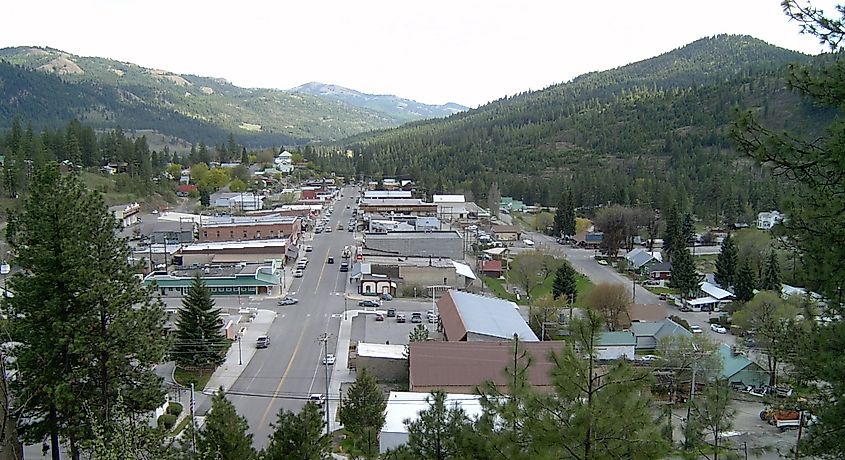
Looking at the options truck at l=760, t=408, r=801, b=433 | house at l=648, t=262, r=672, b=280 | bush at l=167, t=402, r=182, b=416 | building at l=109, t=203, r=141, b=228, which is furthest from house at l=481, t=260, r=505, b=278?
building at l=109, t=203, r=141, b=228

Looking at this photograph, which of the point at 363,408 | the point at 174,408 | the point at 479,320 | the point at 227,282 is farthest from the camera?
the point at 227,282

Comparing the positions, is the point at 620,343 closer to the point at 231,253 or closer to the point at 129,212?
the point at 231,253

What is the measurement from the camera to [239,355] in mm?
17031

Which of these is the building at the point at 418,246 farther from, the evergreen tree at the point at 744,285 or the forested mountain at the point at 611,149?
the forested mountain at the point at 611,149

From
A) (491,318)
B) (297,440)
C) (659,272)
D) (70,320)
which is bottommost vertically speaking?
(659,272)

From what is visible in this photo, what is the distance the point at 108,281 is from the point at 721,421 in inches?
323

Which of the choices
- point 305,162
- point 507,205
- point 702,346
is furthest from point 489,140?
point 702,346

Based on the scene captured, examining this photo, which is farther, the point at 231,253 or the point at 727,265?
the point at 231,253

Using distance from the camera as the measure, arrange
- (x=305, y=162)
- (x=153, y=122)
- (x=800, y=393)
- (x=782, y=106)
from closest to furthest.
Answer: (x=800, y=393)
(x=782, y=106)
(x=305, y=162)
(x=153, y=122)

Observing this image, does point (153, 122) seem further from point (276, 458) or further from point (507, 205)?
point (276, 458)

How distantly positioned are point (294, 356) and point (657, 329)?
35.0 feet

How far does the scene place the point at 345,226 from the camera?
41.1 m

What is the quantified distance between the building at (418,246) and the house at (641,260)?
8.08 metres

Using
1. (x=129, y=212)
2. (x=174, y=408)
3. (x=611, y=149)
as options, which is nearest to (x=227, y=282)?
(x=174, y=408)
